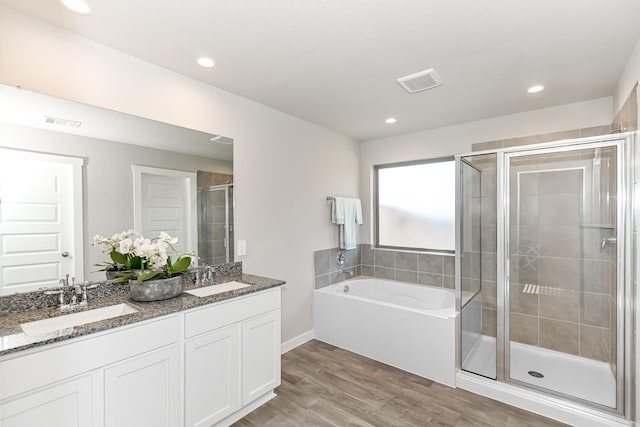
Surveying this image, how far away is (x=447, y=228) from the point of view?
372cm

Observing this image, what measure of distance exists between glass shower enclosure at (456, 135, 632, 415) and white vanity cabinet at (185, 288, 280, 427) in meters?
1.69

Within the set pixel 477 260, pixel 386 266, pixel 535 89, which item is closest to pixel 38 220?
pixel 477 260

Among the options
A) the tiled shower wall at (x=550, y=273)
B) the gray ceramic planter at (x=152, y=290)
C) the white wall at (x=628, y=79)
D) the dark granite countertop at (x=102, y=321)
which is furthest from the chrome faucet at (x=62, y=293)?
the white wall at (x=628, y=79)

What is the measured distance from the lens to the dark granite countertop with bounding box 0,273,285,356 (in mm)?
1236

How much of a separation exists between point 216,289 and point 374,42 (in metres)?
2.00

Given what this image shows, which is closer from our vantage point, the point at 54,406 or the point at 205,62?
the point at 54,406

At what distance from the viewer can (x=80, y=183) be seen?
1.81m

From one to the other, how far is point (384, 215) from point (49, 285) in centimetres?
358

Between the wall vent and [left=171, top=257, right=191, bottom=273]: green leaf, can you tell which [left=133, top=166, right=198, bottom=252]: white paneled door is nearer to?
[left=171, top=257, right=191, bottom=273]: green leaf

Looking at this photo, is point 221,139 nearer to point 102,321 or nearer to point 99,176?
point 99,176

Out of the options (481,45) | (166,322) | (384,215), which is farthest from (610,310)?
(166,322)

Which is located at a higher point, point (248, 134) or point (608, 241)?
point (248, 134)

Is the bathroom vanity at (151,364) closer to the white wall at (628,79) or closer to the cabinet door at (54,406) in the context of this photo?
the cabinet door at (54,406)

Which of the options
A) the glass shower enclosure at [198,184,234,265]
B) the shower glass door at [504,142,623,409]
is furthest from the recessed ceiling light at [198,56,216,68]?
the shower glass door at [504,142,623,409]
